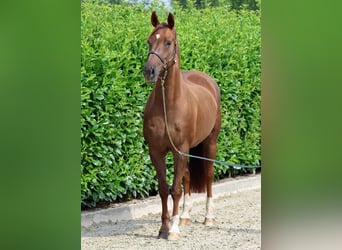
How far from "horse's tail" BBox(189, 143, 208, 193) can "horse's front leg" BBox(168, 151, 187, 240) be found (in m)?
0.21

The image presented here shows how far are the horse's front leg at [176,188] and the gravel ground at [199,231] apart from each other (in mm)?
82

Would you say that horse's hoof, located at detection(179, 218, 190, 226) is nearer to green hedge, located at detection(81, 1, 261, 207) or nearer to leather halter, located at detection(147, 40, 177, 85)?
green hedge, located at detection(81, 1, 261, 207)

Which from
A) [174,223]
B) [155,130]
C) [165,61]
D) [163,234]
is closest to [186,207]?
[174,223]

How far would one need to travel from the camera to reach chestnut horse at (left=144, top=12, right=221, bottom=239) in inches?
200

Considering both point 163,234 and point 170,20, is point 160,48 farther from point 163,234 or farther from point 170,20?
point 163,234

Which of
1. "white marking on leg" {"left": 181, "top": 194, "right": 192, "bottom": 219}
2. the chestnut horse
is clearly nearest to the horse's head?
the chestnut horse

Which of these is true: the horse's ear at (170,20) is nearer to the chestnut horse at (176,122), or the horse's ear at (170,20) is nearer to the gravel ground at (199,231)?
the chestnut horse at (176,122)

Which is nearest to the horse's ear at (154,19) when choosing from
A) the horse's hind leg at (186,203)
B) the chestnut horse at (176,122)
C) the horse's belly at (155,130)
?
the chestnut horse at (176,122)

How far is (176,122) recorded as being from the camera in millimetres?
5273
